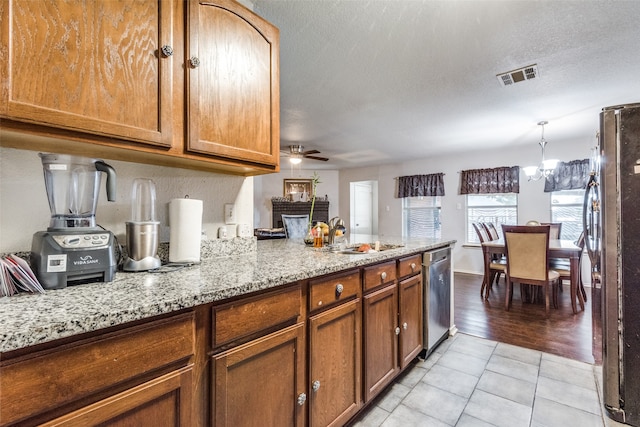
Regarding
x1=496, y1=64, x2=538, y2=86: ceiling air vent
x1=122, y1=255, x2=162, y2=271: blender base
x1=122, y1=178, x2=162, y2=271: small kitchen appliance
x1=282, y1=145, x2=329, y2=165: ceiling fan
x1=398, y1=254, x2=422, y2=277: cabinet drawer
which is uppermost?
x1=496, y1=64, x2=538, y2=86: ceiling air vent

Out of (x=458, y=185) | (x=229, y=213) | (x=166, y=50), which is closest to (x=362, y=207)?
(x=458, y=185)

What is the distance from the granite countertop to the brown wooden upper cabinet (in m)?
0.47

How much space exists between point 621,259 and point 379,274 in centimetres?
135

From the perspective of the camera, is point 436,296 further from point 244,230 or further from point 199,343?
point 199,343

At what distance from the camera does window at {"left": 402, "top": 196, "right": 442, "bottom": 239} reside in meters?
6.42

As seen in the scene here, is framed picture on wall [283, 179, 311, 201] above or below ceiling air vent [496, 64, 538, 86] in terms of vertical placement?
below

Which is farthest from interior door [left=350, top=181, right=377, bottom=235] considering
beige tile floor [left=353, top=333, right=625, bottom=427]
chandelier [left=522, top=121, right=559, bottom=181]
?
beige tile floor [left=353, top=333, right=625, bottom=427]

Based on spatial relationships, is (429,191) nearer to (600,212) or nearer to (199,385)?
(600,212)

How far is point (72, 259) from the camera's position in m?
0.92

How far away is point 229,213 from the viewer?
169 cm

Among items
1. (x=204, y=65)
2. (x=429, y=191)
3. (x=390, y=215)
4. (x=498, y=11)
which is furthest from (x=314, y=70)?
(x=390, y=215)

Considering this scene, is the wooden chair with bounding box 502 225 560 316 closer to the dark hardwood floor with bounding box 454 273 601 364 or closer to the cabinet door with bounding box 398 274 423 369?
the dark hardwood floor with bounding box 454 273 601 364

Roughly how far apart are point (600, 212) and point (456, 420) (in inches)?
A: 58.3

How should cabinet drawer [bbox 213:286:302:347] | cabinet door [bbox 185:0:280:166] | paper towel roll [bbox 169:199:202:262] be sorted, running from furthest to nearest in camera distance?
paper towel roll [bbox 169:199:202:262] → cabinet door [bbox 185:0:280:166] → cabinet drawer [bbox 213:286:302:347]
